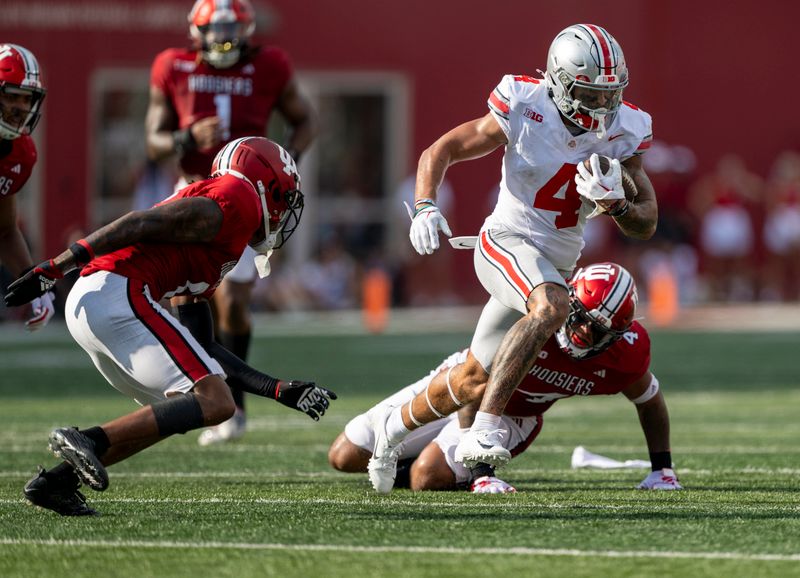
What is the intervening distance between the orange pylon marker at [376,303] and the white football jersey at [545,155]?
10886mm

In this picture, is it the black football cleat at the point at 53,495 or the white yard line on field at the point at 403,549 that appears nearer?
the white yard line on field at the point at 403,549

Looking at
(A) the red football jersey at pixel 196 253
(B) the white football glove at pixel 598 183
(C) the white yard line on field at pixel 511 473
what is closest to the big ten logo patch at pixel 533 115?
(B) the white football glove at pixel 598 183

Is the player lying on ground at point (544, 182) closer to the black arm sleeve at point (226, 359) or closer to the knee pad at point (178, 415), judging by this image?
the black arm sleeve at point (226, 359)

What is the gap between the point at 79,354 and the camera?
46.3 feet

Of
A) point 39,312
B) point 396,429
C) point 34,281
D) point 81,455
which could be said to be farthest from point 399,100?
point 81,455

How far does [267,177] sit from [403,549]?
157 centimetres

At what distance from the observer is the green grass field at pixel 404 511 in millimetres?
4273

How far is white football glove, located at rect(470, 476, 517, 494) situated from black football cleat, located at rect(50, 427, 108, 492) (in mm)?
1706

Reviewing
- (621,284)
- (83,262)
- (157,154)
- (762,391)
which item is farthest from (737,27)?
(83,262)

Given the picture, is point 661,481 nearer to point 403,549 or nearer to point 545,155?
point 545,155

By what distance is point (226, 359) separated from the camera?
18.4 ft

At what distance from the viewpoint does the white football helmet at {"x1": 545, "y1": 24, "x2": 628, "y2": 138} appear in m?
5.87

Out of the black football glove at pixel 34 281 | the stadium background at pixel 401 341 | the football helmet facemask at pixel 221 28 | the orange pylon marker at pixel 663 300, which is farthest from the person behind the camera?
the orange pylon marker at pixel 663 300

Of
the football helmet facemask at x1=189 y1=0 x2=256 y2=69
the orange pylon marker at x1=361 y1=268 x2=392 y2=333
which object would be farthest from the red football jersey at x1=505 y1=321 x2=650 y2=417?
the orange pylon marker at x1=361 y1=268 x2=392 y2=333
